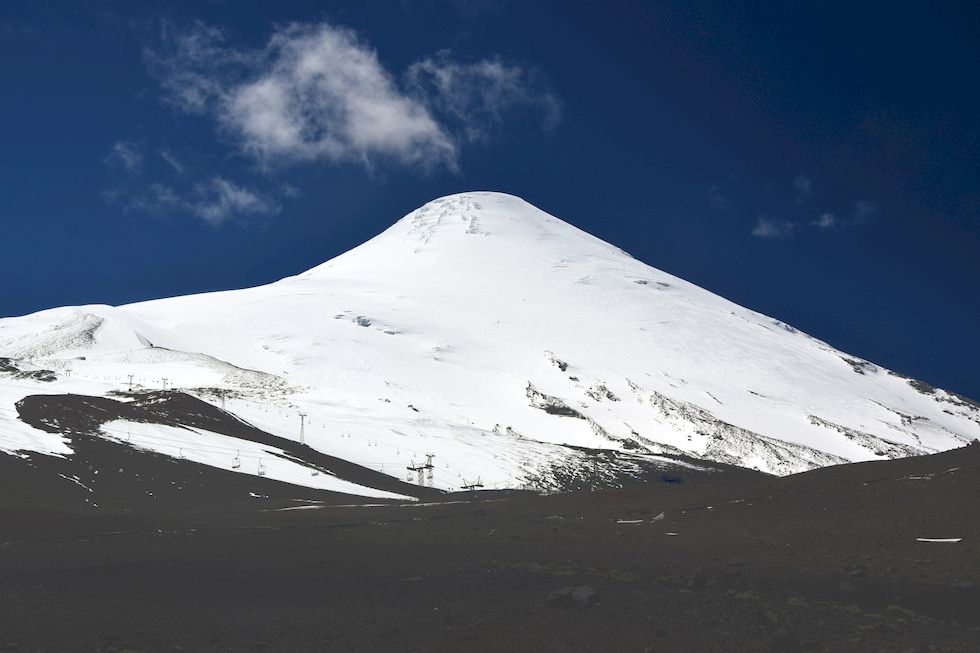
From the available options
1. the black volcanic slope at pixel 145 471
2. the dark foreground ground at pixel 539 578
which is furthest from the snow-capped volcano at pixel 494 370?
the dark foreground ground at pixel 539 578

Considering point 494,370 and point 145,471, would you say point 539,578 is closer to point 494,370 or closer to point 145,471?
point 145,471

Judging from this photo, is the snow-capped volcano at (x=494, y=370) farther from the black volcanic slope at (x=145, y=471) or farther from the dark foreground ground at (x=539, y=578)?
the dark foreground ground at (x=539, y=578)

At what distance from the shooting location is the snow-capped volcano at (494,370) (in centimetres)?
6406

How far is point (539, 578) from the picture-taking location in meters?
18.5

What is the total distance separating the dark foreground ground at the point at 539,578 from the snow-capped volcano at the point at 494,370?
2112cm

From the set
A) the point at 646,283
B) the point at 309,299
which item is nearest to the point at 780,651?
the point at 309,299

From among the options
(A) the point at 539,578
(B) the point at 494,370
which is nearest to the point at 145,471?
(A) the point at 539,578

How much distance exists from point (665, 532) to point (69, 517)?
18.8 m

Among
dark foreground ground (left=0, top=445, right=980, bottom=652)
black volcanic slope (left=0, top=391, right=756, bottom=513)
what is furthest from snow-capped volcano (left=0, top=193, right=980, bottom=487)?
dark foreground ground (left=0, top=445, right=980, bottom=652)

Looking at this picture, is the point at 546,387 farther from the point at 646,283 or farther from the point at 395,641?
the point at 395,641

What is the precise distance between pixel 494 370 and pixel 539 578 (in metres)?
75.3

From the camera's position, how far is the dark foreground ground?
49.0 ft

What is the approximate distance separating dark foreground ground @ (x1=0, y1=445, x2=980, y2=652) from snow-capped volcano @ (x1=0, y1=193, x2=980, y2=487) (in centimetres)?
2112

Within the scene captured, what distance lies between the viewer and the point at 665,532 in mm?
23484
